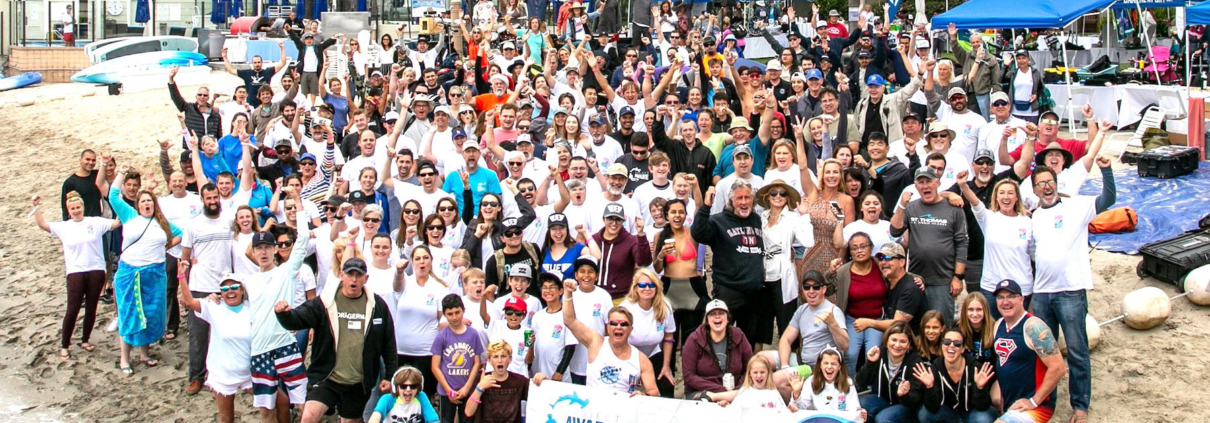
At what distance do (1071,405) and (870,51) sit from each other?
765cm

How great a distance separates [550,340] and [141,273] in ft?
14.5

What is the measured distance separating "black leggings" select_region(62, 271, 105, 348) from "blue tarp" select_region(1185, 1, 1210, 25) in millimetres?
13795

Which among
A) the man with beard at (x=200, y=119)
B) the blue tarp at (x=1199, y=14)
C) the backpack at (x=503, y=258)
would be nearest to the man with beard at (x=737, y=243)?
the backpack at (x=503, y=258)

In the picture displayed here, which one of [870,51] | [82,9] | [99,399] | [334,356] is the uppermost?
[82,9]

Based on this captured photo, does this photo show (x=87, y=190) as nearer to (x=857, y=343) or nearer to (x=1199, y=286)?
(x=857, y=343)

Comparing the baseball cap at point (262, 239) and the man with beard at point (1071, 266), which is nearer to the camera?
the man with beard at point (1071, 266)

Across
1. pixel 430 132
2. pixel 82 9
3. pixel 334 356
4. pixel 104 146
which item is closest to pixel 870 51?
pixel 430 132

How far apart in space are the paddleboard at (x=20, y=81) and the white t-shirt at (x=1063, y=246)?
27003 millimetres

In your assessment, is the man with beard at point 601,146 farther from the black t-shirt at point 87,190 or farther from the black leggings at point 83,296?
the black t-shirt at point 87,190

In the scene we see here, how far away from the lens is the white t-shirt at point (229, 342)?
8961 mm

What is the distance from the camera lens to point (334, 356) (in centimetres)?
861

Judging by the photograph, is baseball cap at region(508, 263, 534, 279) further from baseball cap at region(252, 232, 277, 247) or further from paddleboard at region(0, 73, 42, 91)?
paddleboard at region(0, 73, 42, 91)

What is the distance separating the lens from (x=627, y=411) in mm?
7980

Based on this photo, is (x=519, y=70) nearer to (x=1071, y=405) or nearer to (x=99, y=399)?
(x=99, y=399)
